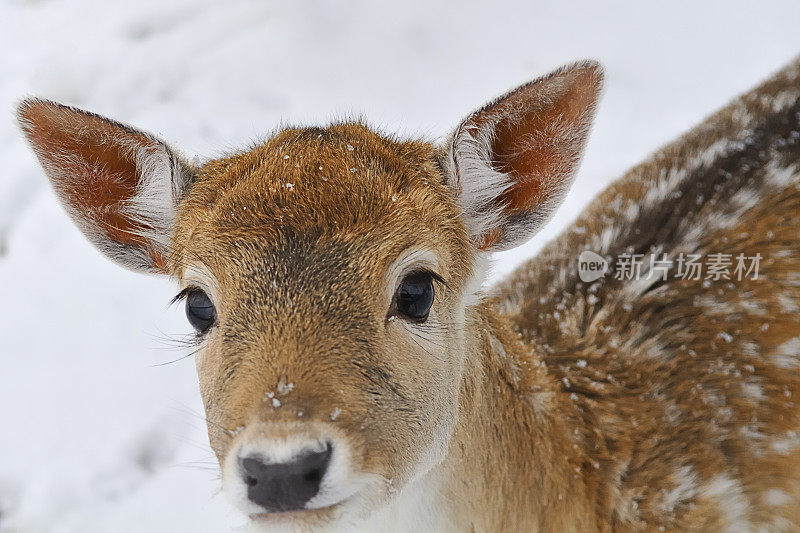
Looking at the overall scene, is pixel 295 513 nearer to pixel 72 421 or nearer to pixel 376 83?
pixel 72 421

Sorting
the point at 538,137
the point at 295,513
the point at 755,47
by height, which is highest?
the point at 755,47

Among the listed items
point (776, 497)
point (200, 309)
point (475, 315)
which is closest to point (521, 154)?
point (475, 315)

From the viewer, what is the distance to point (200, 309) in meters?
2.40

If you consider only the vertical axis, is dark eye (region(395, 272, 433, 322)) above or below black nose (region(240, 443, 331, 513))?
above

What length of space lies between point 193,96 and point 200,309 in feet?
15.5

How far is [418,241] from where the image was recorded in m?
2.35

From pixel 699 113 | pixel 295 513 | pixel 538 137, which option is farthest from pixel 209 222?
pixel 699 113

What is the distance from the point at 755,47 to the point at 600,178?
2142 millimetres

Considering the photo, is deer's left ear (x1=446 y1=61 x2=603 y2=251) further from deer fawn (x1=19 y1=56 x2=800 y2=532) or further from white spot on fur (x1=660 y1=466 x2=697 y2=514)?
white spot on fur (x1=660 y1=466 x2=697 y2=514)

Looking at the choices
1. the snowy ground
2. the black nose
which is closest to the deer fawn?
the black nose

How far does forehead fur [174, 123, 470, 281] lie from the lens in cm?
225

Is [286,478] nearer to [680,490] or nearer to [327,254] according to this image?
[327,254]

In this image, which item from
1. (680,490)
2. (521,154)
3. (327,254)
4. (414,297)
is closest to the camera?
(327,254)

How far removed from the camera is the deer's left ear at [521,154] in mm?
2594
